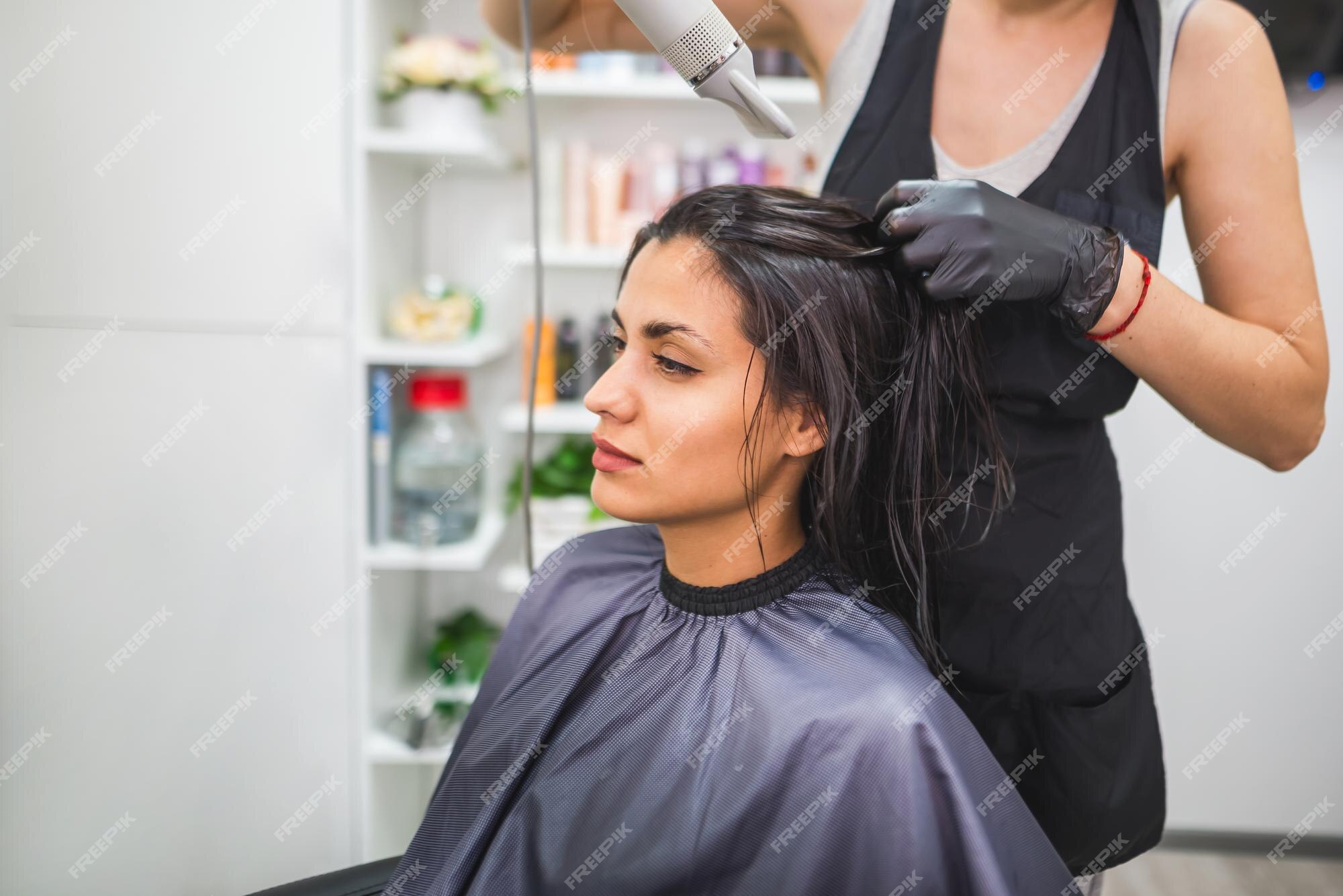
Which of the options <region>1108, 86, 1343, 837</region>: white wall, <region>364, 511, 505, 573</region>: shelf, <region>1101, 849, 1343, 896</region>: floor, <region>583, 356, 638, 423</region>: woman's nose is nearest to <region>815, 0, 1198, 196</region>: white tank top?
<region>583, 356, 638, 423</region>: woman's nose

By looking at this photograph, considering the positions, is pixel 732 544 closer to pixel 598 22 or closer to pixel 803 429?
pixel 803 429

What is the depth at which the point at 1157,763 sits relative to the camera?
1.06 m

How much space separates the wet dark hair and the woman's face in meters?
0.01

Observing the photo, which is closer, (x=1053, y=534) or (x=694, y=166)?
(x=1053, y=534)

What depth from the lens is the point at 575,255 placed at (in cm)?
199

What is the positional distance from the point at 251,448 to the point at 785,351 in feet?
3.55

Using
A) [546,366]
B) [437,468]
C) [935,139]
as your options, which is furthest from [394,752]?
[935,139]

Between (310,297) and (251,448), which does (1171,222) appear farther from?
(251,448)

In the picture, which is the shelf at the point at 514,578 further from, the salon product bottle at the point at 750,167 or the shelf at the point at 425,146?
the salon product bottle at the point at 750,167

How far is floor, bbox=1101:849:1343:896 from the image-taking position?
192 cm

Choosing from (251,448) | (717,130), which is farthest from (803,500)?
(717,130)

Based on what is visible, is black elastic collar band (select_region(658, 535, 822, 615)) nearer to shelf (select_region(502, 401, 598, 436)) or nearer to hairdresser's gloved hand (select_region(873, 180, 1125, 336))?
hairdresser's gloved hand (select_region(873, 180, 1125, 336))

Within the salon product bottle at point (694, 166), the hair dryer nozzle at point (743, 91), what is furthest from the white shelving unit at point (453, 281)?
the hair dryer nozzle at point (743, 91)

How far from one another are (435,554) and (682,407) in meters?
1.16
